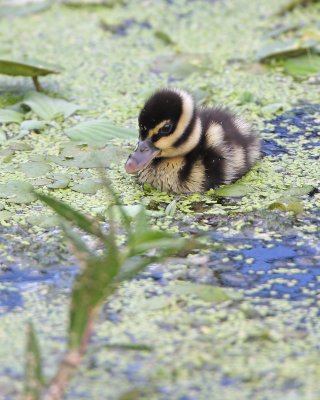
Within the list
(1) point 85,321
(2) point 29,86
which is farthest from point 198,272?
(2) point 29,86

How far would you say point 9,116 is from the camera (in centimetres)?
399

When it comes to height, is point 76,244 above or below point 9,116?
above

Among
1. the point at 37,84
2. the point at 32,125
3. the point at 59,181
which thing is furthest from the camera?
the point at 37,84

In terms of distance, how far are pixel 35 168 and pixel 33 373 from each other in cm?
156

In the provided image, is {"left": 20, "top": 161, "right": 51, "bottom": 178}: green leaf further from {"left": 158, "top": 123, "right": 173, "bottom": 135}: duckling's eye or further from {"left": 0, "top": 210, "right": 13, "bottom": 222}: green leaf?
{"left": 158, "top": 123, "right": 173, "bottom": 135}: duckling's eye

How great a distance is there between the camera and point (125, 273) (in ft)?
7.57

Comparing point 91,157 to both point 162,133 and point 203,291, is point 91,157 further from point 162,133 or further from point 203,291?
point 203,291

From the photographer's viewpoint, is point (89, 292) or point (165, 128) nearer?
point (89, 292)

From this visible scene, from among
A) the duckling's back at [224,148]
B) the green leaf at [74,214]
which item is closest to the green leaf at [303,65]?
the duckling's back at [224,148]

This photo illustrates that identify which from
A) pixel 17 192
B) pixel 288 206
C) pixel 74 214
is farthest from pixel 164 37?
pixel 74 214

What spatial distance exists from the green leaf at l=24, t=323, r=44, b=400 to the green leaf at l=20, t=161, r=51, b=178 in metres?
1.45

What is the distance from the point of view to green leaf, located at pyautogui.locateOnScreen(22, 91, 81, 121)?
407 centimetres

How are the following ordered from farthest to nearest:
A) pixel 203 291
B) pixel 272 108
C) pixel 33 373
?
pixel 272 108 → pixel 203 291 → pixel 33 373

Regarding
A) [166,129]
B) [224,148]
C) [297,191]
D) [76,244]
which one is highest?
[76,244]
